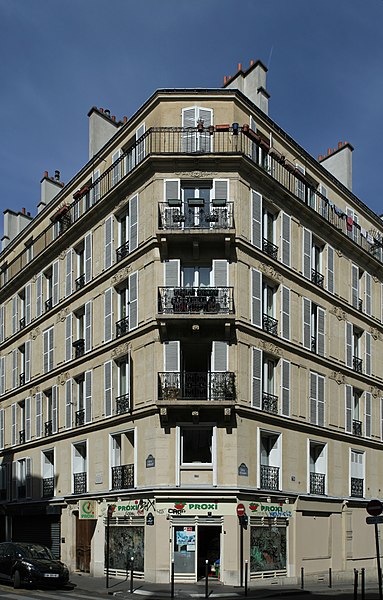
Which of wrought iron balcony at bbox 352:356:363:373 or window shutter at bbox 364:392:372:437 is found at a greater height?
wrought iron balcony at bbox 352:356:363:373

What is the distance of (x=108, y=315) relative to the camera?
30.1m

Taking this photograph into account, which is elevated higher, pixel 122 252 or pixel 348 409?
pixel 122 252

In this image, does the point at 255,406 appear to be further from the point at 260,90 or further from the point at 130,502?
the point at 260,90

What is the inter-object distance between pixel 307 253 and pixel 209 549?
12071 mm

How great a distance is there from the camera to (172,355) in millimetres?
26266

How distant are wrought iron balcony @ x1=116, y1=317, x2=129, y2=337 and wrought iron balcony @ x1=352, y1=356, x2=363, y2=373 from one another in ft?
35.9

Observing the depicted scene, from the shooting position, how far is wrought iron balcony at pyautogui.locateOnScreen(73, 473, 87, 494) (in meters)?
30.6

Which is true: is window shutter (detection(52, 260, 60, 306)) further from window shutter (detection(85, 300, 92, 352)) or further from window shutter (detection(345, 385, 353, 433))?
window shutter (detection(345, 385, 353, 433))

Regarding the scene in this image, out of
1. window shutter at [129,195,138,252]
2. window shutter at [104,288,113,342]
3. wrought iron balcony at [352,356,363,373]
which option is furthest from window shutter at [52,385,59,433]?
wrought iron balcony at [352,356,363,373]

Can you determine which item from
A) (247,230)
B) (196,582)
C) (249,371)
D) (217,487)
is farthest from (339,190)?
(196,582)

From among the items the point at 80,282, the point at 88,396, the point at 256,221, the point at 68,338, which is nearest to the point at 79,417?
the point at 88,396

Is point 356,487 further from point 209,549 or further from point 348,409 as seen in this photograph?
point 209,549

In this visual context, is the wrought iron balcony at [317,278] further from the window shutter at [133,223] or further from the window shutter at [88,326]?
the window shutter at [88,326]

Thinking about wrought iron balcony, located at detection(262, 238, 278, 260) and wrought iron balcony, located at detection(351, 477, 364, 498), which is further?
wrought iron balcony, located at detection(351, 477, 364, 498)
